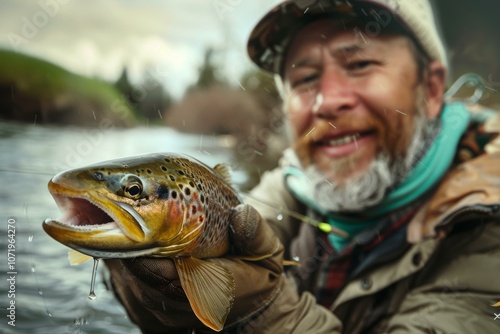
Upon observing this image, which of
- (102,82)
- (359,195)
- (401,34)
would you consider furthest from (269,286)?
(401,34)

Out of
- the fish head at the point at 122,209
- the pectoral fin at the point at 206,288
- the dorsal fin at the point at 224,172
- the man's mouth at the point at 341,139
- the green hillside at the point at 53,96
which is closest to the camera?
the fish head at the point at 122,209

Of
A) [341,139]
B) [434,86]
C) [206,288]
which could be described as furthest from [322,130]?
[206,288]

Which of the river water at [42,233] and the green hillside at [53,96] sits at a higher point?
the green hillside at [53,96]

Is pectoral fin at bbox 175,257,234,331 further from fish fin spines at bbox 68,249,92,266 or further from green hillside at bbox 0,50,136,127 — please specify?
green hillside at bbox 0,50,136,127

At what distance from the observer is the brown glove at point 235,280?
73 cm

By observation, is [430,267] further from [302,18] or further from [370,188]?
[302,18]

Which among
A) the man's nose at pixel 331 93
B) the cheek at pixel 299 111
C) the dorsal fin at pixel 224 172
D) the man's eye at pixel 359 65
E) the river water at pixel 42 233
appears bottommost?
the river water at pixel 42 233

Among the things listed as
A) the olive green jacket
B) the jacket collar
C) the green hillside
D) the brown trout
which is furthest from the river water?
the jacket collar

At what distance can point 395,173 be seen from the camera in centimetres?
113

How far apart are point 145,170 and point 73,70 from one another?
41 centimetres

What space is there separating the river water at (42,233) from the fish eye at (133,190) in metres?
0.24

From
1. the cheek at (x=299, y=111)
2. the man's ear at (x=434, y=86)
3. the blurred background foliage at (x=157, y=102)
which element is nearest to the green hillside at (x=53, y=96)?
the blurred background foliage at (x=157, y=102)

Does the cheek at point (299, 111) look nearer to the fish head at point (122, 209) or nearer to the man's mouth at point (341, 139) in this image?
the man's mouth at point (341, 139)

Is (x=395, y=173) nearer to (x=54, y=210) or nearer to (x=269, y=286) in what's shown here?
(x=269, y=286)
